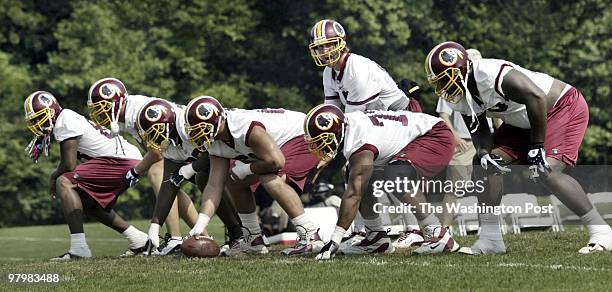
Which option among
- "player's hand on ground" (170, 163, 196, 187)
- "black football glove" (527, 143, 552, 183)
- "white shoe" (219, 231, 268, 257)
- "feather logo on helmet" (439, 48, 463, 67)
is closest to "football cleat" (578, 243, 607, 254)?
"black football glove" (527, 143, 552, 183)

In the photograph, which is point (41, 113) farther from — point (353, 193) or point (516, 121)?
point (516, 121)

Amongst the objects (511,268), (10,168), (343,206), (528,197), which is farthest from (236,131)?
(10,168)

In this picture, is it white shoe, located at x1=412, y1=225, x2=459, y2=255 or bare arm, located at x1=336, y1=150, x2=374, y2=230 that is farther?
white shoe, located at x1=412, y1=225, x2=459, y2=255

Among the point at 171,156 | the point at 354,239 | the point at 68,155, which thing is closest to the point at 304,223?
the point at 354,239

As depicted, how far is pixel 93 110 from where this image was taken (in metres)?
11.6

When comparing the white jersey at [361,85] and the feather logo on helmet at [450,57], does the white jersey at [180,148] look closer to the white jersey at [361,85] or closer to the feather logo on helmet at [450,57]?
the white jersey at [361,85]

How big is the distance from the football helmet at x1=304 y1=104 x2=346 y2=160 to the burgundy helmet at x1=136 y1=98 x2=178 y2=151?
1739 millimetres

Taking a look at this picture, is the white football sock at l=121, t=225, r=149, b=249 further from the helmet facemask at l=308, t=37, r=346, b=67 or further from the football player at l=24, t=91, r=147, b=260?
the helmet facemask at l=308, t=37, r=346, b=67

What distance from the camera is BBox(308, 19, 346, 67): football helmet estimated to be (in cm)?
1091

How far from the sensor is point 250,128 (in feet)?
33.2

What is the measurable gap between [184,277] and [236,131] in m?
1.85

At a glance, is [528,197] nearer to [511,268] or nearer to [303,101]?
[511,268]

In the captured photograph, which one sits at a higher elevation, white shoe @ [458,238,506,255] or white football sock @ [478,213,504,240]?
white football sock @ [478,213,504,240]

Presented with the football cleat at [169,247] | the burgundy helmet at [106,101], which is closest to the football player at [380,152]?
the football cleat at [169,247]
